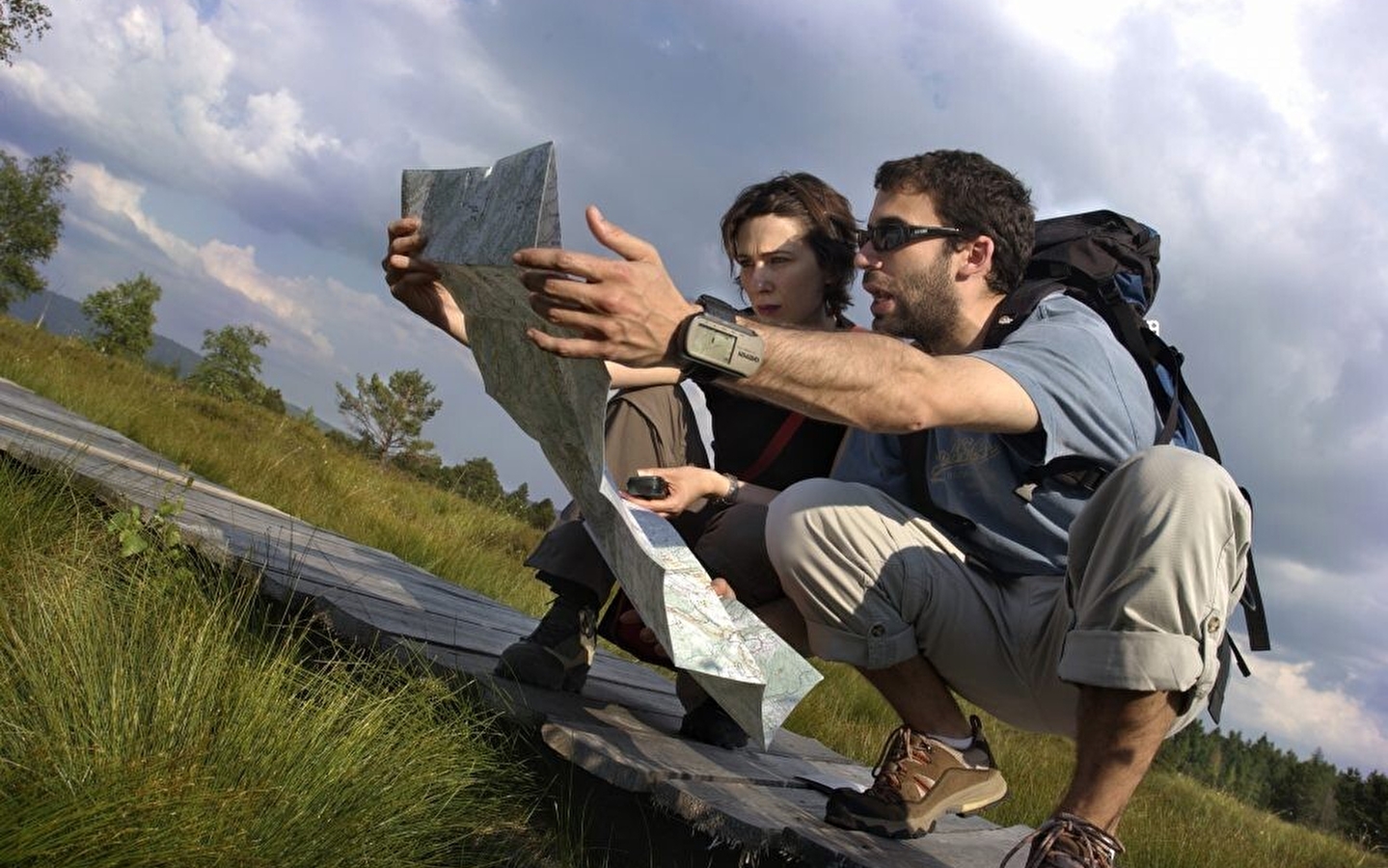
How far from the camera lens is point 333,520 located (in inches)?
261

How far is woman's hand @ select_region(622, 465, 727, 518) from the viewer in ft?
8.64

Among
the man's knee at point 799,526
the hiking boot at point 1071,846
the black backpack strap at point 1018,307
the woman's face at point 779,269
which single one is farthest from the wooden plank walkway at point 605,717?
the woman's face at point 779,269

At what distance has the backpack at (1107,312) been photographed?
92.9 inches

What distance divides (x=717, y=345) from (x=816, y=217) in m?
1.82

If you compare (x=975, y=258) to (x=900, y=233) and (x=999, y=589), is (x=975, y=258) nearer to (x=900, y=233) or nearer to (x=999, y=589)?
(x=900, y=233)

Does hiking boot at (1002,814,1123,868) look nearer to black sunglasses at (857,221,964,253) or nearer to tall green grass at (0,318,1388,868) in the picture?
black sunglasses at (857,221,964,253)

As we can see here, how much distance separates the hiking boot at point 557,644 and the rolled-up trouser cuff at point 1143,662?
129 centimetres

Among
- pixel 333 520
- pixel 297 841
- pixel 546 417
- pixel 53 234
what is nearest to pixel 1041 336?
pixel 546 417

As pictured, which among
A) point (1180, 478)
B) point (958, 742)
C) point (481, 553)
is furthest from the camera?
point (481, 553)

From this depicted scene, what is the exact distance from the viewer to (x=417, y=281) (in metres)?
2.31

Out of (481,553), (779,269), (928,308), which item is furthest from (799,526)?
(481,553)

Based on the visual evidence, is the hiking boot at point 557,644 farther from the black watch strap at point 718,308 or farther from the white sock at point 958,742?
the black watch strap at point 718,308

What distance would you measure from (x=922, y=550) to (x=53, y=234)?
55.3 metres

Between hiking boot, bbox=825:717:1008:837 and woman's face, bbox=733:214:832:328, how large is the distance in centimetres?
143
